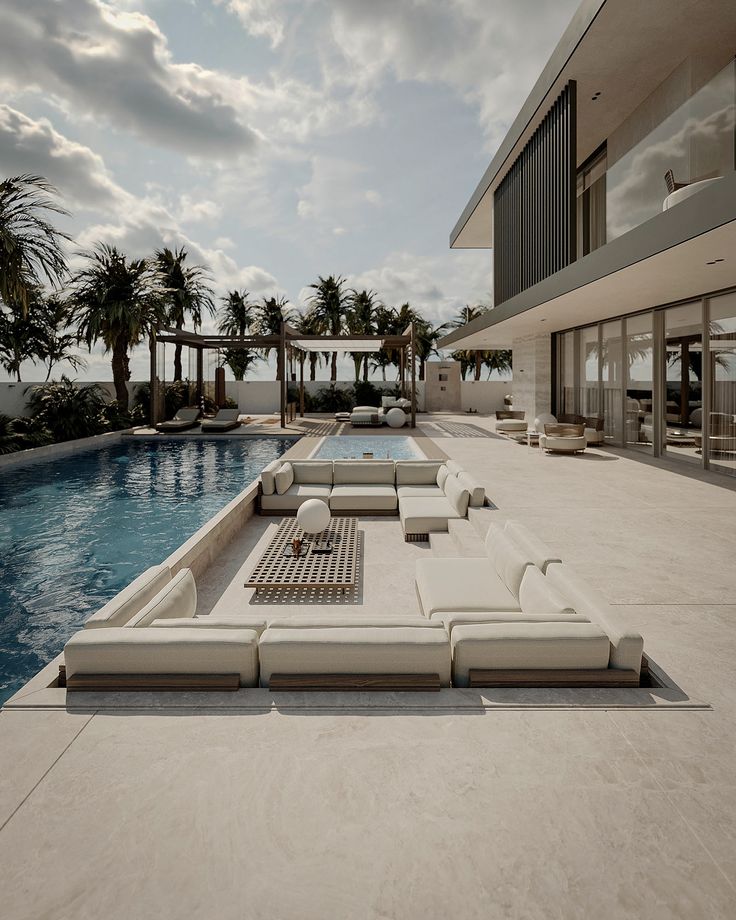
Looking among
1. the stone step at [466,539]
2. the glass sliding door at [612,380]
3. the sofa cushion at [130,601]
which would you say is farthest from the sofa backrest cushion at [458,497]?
the glass sliding door at [612,380]

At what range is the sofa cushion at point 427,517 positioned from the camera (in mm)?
7172

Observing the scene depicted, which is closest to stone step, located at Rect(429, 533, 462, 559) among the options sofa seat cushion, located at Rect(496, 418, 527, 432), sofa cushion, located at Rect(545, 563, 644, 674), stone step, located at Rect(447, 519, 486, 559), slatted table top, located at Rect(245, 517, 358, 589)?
stone step, located at Rect(447, 519, 486, 559)

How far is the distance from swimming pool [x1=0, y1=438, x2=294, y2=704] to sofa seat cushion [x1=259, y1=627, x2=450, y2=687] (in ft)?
9.04

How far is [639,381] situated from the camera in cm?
1318

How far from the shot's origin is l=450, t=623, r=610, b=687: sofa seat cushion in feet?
10.1

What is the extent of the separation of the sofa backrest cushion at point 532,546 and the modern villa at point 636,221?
355 cm

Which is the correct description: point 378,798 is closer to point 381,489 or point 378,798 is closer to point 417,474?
point 381,489

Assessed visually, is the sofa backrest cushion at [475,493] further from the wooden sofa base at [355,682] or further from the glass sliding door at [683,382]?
the glass sliding door at [683,382]

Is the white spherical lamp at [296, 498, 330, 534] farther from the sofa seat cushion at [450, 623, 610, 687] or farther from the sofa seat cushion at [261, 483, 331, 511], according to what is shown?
the sofa seat cushion at [450, 623, 610, 687]

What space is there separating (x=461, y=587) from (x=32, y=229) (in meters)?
15.7

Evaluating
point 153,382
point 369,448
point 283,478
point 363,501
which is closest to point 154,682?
point 363,501

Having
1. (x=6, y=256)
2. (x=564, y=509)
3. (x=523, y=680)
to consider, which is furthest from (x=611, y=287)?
(x=6, y=256)

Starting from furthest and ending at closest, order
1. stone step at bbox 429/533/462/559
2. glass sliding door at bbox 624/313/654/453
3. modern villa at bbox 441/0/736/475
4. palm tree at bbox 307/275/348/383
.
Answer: palm tree at bbox 307/275/348/383 → glass sliding door at bbox 624/313/654/453 → modern villa at bbox 441/0/736/475 → stone step at bbox 429/533/462/559

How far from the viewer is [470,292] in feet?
131
